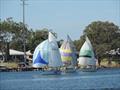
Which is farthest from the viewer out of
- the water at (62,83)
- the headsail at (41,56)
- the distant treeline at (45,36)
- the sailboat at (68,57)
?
the distant treeline at (45,36)

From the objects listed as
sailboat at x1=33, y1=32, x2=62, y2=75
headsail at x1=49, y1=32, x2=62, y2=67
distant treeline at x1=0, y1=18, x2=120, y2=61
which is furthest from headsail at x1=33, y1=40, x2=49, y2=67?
distant treeline at x1=0, y1=18, x2=120, y2=61

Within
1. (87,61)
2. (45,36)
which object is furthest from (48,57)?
(45,36)

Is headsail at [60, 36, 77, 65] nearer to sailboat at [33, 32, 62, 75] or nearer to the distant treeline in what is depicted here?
sailboat at [33, 32, 62, 75]

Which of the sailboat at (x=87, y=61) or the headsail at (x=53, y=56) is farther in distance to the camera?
the sailboat at (x=87, y=61)

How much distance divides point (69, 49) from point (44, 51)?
59.7ft

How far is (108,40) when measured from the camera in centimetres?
17162

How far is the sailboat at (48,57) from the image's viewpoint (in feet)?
340

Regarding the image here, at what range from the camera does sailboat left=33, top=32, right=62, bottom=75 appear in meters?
104

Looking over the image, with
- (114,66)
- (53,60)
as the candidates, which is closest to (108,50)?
(114,66)

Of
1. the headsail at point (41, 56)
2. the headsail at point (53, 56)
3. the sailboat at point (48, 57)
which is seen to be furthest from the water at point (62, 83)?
the headsail at point (53, 56)

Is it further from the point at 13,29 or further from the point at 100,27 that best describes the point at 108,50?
the point at 13,29

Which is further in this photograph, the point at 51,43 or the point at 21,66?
the point at 21,66

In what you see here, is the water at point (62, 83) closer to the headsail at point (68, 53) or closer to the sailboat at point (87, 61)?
the headsail at point (68, 53)

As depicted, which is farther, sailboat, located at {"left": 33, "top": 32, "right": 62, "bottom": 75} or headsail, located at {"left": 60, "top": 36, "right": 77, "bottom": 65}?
headsail, located at {"left": 60, "top": 36, "right": 77, "bottom": 65}
